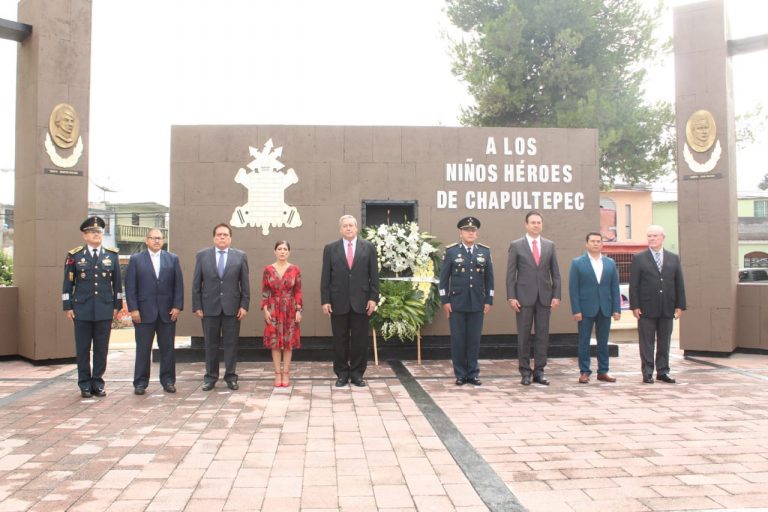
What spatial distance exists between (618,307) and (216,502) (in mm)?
4724

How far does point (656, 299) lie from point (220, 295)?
445cm

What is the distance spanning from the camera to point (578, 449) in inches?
154

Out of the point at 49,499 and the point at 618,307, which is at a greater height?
the point at 618,307

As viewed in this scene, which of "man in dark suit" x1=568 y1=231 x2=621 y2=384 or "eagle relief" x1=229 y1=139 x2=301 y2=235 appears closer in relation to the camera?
"man in dark suit" x1=568 y1=231 x2=621 y2=384

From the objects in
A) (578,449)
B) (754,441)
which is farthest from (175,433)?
(754,441)

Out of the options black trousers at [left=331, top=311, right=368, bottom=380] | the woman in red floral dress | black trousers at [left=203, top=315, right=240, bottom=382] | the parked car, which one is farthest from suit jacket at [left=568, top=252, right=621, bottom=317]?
the parked car

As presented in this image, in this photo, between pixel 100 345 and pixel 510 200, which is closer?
pixel 100 345

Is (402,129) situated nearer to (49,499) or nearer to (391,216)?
(391,216)

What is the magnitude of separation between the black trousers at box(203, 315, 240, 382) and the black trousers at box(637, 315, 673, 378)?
415cm

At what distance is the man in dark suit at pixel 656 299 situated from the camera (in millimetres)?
6328

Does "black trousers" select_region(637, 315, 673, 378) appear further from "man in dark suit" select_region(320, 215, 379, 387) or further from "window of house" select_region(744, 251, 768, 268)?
"window of house" select_region(744, 251, 768, 268)

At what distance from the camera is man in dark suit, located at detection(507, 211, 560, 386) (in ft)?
20.6

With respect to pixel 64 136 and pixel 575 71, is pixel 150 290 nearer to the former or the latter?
pixel 64 136

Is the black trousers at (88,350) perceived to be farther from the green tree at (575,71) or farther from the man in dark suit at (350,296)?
the green tree at (575,71)
